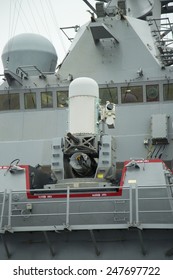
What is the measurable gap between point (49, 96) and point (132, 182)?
6.55m

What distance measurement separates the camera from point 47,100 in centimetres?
1570

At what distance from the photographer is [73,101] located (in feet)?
36.6

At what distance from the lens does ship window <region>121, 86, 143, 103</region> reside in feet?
49.9

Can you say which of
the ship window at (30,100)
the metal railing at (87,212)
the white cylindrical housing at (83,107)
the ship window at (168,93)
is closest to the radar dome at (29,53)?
the ship window at (30,100)

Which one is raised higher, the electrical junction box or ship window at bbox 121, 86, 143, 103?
ship window at bbox 121, 86, 143, 103

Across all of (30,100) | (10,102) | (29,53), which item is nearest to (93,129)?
(30,100)

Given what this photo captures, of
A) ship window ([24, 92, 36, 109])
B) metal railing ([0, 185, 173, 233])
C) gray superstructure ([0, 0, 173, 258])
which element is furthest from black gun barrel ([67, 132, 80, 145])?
ship window ([24, 92, 36, 109])

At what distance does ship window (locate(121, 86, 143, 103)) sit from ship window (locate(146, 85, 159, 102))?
19cm

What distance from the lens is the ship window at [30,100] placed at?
51.8 ft

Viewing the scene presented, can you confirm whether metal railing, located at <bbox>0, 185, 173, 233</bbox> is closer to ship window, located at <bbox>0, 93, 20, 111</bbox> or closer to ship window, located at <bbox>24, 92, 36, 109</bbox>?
ship window, located at <bbox>24, 92, 36, 109</bbox>

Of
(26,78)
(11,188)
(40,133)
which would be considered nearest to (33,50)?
(26,78)

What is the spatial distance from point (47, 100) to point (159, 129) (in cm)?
323

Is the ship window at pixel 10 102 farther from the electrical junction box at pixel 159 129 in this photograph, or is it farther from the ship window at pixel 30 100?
the electrical junction box at pixel 159 129

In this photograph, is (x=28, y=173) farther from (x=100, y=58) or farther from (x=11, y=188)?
(x=100, y=58)
